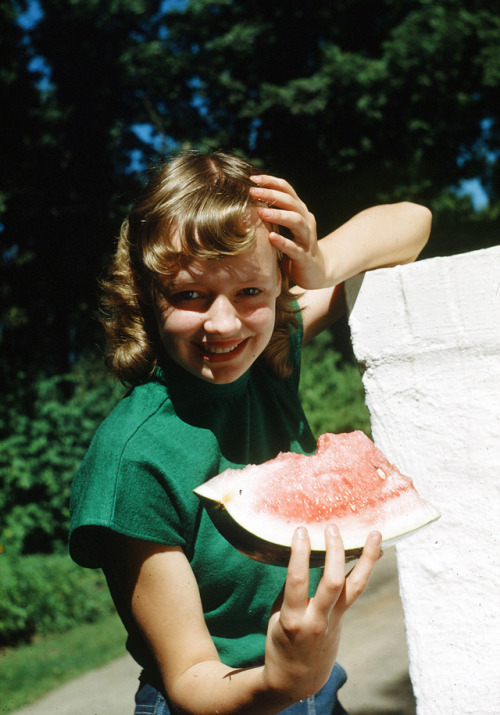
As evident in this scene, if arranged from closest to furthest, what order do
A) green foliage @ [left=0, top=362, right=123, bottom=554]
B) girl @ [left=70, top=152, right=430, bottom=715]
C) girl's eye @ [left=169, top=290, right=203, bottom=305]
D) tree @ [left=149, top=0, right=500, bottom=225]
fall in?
girl @ [left=70, top=152, right=430, bottom=715], girl's eye @ [left=169, top=290, right=203, bottom=305], green foliage @ [left=0, top=362, right=123, bottom=554], tree @ [left=149, top=0, right=500, bottom=225]

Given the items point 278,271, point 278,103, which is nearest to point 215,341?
point 278,271

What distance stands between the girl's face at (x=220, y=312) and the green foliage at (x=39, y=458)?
19.9ft

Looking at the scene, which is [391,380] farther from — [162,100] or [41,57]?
[162,100]

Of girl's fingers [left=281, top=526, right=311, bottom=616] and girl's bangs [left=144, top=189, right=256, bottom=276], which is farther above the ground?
girl's bangs [left=144, top=189, right=256, bottom=276]

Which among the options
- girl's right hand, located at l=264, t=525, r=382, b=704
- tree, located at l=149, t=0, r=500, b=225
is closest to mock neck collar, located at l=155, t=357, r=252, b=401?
girl's right hand, located at l=264, t=525, r=382, b=704

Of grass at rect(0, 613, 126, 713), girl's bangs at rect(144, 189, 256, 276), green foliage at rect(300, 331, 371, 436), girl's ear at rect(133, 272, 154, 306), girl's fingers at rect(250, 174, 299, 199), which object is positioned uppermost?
girl's fingers at rect(250, 174, 299, 199)

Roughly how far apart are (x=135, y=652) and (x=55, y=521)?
6088 millimetres

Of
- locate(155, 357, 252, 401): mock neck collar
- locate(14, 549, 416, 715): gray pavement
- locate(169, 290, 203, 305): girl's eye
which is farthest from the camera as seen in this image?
locate(14, 549, 416, 715): gray pavement

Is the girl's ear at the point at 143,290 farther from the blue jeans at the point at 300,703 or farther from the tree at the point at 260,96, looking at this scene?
the tree at the point at 260,96

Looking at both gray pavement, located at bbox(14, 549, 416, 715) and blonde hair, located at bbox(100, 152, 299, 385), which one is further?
gray pavement, located at bbox(14, 549, 416, 715)

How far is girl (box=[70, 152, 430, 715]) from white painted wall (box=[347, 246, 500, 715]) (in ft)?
0.94

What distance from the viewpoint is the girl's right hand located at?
1.23 m

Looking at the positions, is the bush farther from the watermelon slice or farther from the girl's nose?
the girl's nose

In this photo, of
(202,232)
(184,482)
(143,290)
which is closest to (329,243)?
(202,232)
